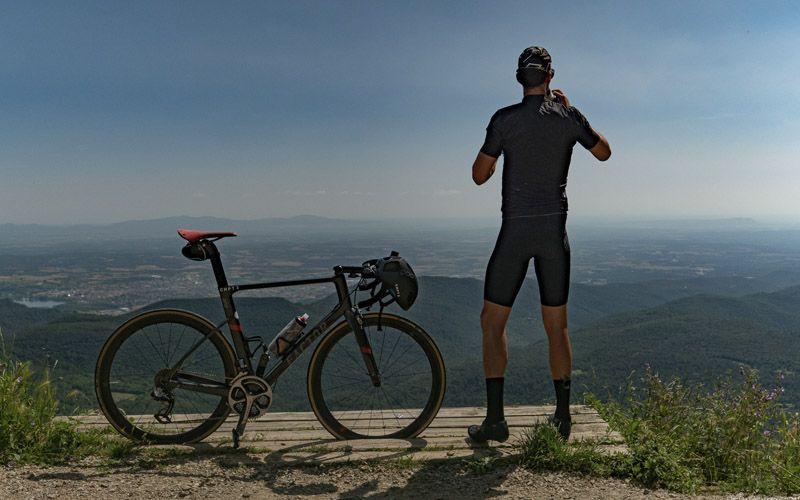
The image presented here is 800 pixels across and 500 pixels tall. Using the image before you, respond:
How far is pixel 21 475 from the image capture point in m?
3.87

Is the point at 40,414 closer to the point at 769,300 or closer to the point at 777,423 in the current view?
the point at 777,423

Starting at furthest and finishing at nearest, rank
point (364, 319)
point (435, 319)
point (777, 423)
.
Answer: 1. point (435, 319)
2. point (777, 423)
3. point (364, 319)

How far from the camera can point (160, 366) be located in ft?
14.7

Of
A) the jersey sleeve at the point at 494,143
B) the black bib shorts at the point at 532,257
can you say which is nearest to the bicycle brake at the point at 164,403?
the black bib shorts at the point at 532,257

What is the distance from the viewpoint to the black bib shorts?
420 cm

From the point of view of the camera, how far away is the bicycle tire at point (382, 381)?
A: 4.44m

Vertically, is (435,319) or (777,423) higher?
(777,423)

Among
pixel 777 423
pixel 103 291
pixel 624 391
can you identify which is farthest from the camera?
pixel 103 291

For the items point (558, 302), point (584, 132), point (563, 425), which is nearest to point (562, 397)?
point (563, 425)

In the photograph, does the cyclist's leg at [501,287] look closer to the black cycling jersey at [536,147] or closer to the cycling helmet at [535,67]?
the black cycling jersey at [536,147]

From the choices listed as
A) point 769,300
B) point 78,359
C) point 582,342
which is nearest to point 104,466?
point 78,359

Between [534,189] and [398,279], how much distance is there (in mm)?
1219

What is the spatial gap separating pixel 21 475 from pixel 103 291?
19346 cm

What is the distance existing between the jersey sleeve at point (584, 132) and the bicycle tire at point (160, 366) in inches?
122
